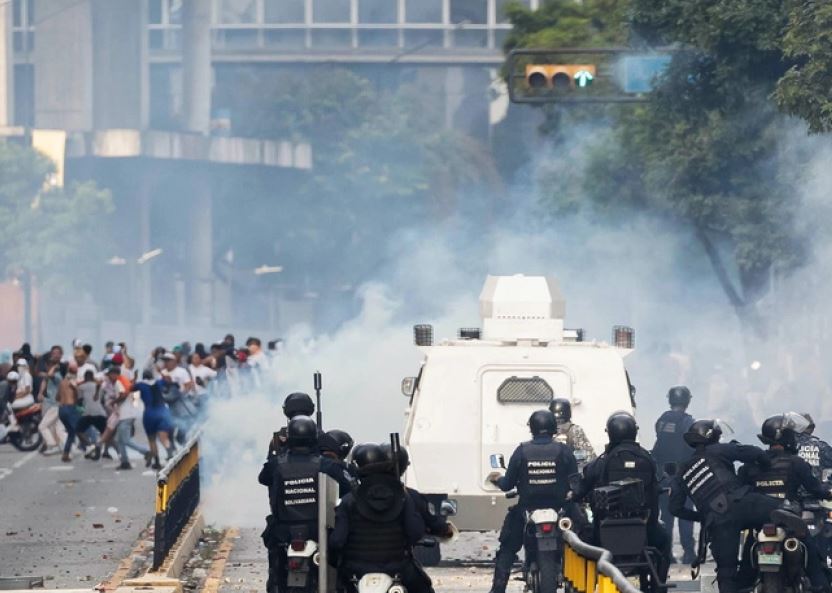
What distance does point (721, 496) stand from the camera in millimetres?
14297

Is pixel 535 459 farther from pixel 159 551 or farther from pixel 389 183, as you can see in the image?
pixel 389 183

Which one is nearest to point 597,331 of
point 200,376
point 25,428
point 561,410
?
point 200,376

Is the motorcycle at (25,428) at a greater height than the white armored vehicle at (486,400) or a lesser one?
lesser

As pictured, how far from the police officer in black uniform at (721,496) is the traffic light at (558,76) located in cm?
1575

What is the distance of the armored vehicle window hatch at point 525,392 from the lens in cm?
1978

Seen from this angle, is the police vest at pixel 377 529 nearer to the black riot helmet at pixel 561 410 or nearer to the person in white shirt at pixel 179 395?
the black riot helmet at pixel 561 410

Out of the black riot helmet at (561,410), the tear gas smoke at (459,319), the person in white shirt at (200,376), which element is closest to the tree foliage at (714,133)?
the tear gas smoke at (459,319)

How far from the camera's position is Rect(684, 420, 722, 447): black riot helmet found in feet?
47.1

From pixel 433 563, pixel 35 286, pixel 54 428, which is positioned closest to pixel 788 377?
pixel 54 428

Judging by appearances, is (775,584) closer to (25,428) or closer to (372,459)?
(372,459)

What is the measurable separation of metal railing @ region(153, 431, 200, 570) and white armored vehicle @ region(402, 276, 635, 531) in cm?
204

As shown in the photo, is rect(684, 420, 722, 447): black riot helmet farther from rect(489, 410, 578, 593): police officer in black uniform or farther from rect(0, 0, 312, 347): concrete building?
rect(0, 0, 312, 347): concrete building

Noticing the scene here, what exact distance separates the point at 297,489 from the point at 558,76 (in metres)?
16.9

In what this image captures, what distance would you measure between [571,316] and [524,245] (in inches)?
701
